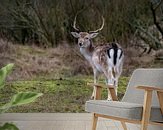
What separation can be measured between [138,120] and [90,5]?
8.83 ft

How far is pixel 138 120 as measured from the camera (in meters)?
2.66

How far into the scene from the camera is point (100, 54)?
16.7 feet

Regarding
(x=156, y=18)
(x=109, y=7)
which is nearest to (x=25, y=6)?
(x=109, y=7)

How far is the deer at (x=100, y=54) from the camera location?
5.06m

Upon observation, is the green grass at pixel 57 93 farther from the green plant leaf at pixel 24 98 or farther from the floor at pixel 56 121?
the green plant leaf at pixel 24 98

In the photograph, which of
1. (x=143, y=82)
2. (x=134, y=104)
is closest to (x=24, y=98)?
(x=134, y=104)

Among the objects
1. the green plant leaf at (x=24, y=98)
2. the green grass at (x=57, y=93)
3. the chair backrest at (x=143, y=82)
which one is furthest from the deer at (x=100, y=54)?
the green plant leaf at (x=24, y=98)

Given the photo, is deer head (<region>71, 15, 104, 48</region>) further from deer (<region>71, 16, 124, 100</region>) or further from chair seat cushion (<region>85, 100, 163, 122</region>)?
chair seat cushion (<region>85, 100, 163, 122</region>)

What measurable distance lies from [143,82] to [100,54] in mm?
1856

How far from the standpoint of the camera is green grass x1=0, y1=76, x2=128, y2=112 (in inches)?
198

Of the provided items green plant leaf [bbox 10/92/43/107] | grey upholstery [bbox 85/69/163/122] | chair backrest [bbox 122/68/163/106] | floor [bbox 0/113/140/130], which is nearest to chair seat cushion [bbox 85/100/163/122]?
grey upholstery [bbox 85/69/163/122]

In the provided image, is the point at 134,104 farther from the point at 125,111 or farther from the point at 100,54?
the point at 100,54

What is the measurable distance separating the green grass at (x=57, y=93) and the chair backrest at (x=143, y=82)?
164cm

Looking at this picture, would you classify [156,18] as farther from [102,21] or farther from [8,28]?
[8,28]
